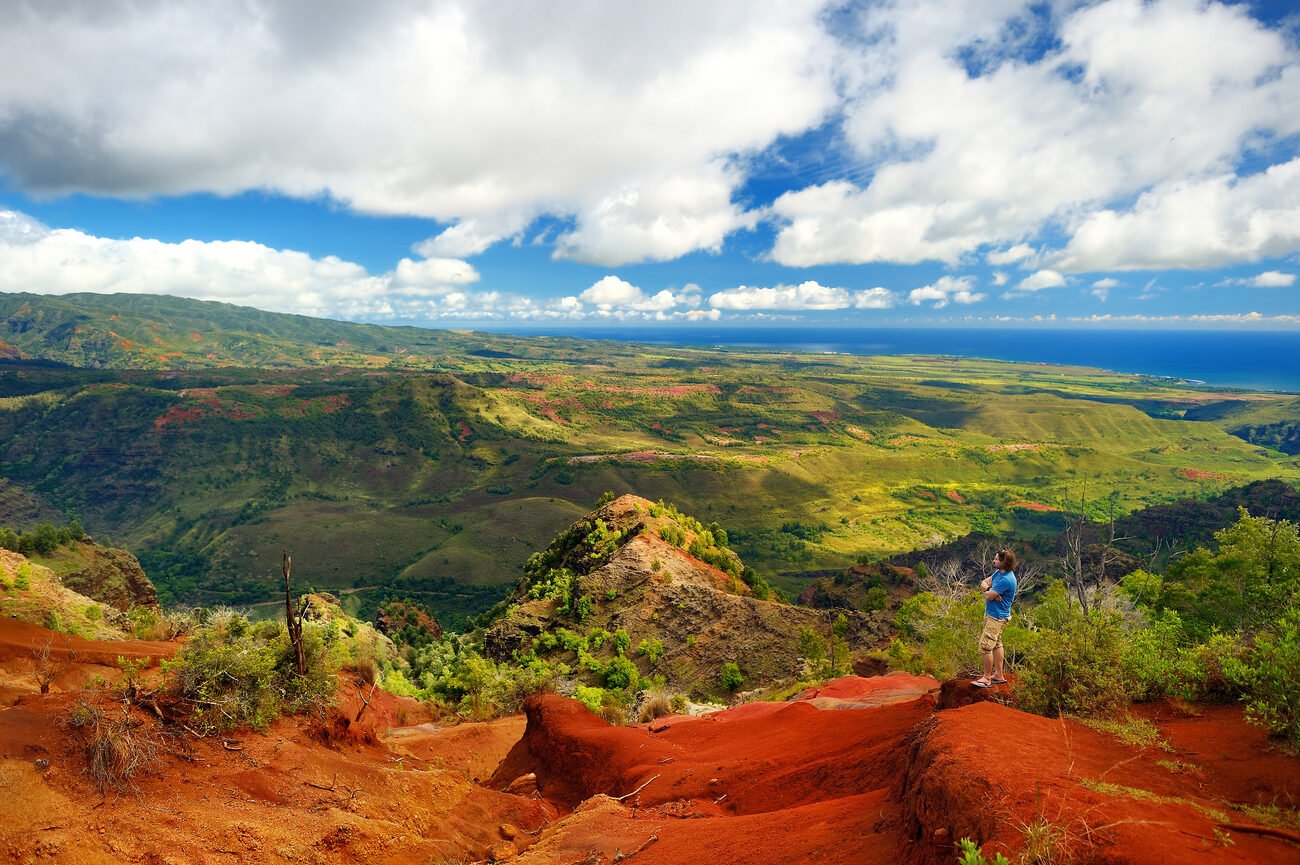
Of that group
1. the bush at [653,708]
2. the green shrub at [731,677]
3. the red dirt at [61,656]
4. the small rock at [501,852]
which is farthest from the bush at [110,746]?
the green shrub at [731,677]

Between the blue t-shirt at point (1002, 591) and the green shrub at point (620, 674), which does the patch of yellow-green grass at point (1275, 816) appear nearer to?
the blue t-shirt at point (1002, 591)

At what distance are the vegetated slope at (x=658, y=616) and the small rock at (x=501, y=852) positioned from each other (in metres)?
23.4

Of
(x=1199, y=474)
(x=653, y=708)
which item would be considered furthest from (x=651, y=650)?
(x=1199, y=474)

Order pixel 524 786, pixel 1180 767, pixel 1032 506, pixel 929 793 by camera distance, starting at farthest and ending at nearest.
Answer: pixel 1032 506, pixel 524 786, pixel 1180 767, pixel 929 793

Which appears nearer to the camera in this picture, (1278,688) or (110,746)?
(1278,688)

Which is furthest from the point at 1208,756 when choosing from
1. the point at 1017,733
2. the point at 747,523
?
the point at 747,523

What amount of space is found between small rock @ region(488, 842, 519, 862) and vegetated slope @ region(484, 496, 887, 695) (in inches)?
923

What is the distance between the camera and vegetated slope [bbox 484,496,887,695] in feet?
124

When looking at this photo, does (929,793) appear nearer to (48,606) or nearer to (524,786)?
(524,786)

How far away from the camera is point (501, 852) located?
12.1m

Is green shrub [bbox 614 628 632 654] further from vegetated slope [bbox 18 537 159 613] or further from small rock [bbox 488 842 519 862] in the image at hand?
vegetated slope [bbox 18 537 159 613]

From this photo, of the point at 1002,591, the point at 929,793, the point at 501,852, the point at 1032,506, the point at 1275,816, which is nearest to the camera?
the point at 1275,816

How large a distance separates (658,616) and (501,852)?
29340mm

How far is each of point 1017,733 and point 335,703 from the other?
15.3m
